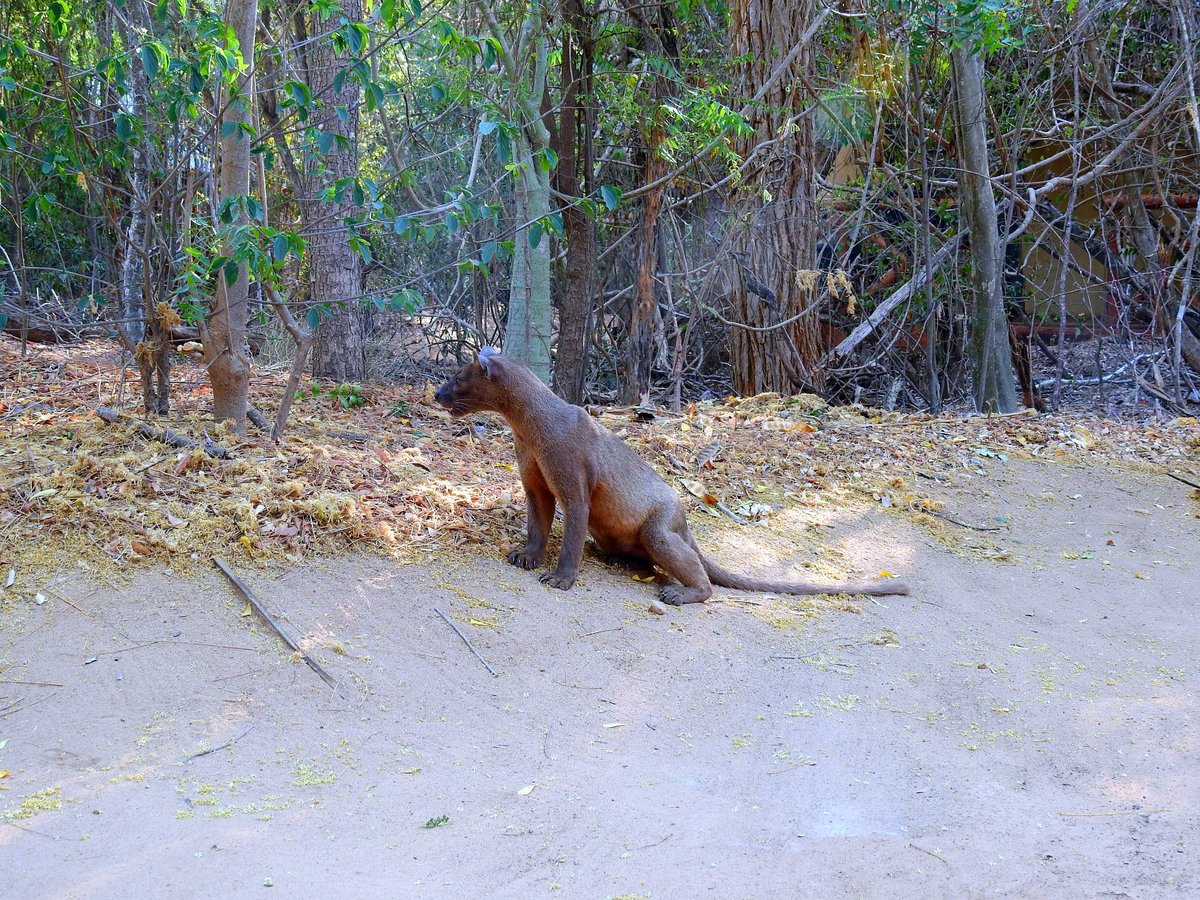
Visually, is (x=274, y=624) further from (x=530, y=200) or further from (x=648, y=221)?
(x=648, y=221)

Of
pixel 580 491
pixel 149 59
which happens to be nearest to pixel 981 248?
pixel 580 491

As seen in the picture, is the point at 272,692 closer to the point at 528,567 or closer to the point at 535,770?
the point at 535,770

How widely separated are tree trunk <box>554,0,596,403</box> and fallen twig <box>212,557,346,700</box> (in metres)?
4.73

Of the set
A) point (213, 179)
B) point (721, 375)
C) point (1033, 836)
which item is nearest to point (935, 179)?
point (721, 375)

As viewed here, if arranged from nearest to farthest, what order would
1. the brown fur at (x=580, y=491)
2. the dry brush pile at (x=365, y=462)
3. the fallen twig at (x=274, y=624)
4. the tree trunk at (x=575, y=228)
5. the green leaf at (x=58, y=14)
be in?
the fallen twig at (x=274, y=624), the dry brush pile at (x=365, y=462), the green leaf at (x=58, y=14), the brown fur at (x=580, y=491), the tree trunk at (x=575, y=228)

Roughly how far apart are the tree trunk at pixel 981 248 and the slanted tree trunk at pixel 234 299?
263 inches

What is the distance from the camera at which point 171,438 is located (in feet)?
20.4

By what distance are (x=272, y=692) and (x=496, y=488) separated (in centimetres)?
259

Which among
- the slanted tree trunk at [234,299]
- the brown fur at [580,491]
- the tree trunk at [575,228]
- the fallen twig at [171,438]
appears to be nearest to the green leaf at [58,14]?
the slanted tree trunk at [234,299]

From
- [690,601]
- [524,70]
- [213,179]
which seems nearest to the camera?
[690,601]

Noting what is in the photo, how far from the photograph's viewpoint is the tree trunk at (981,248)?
984 centimetres

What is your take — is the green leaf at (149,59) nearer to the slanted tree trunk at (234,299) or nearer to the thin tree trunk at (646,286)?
the slanted tree trunk at (234,299)

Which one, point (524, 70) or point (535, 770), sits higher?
point (524, 70)

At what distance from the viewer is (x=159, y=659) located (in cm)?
457
